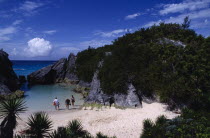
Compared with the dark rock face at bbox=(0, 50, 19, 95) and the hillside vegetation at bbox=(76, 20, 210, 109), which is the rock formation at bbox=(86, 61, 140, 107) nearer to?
the hillside vegetation at bbox=(76, 20, 210, 109)

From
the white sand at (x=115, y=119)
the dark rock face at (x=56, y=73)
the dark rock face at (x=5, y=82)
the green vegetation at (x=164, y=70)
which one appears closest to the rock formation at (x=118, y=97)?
the green vegetation at (x=164, y=70)

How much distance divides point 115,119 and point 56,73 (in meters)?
36.0

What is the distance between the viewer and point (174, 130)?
8.38 meters

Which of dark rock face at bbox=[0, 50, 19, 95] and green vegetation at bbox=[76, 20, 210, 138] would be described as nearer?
green vegetation at bbox=[76, 20, 210, 138]

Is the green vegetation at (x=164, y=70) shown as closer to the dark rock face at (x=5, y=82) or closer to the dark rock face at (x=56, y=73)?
the dark rock face at (x=5, y=82)

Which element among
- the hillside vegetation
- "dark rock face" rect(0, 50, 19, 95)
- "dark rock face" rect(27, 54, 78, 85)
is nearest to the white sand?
the hillside vegetation

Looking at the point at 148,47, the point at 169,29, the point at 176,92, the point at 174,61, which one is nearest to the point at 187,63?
the point at 174,61

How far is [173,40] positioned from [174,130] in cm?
1879

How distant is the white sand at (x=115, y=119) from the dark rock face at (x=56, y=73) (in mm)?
27140

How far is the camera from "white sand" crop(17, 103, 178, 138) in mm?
12039

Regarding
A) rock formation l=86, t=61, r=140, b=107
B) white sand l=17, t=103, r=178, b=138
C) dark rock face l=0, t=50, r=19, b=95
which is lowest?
white sand l=17, t=103, r=178, b=138

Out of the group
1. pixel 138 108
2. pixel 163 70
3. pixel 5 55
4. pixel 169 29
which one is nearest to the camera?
pixel 138 108

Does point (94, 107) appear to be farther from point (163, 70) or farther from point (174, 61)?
point (174, 61)

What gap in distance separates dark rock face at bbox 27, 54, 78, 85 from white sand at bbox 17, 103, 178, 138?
89.0 feet
